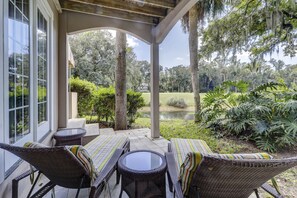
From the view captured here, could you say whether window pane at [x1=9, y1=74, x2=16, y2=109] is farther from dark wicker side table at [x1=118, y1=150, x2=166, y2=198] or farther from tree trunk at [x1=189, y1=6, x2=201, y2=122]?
tree trunk at [x1=189, y1=6, x2=201, y2=122]

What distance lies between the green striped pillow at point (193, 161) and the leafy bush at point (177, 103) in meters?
9.87

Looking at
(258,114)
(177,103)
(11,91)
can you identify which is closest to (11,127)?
Result: (11,91)

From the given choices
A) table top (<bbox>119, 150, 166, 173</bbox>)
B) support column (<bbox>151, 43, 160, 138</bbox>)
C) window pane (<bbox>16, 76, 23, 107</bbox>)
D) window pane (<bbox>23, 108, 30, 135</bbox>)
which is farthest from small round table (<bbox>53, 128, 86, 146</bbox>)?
support column (<bbox>151, 43, 160, 138</bbox>)

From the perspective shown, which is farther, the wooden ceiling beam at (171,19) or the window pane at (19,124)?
the wooden ceiling beam at (171,19)

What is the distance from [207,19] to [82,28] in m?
5.27

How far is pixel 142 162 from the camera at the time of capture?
1.93m

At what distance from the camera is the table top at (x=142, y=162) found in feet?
5.63

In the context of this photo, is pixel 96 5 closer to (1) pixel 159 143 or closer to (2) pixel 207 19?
(1) pixel 159 143

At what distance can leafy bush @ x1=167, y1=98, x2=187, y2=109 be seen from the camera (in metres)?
11.2

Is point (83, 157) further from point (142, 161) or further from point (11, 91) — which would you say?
point (11, 91)

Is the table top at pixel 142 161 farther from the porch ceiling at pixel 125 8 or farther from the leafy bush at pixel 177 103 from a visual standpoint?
the leafy bush at pixel 177 103

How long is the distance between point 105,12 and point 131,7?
0.62m

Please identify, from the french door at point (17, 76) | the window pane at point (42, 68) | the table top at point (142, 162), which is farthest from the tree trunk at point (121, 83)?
the table top at point (142, 162)

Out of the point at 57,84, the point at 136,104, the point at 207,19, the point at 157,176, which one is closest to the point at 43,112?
the point at 57,84
